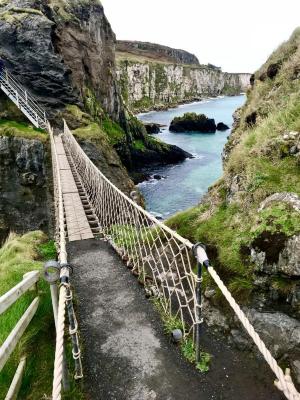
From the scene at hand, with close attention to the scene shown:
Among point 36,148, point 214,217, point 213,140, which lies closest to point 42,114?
point 36,148

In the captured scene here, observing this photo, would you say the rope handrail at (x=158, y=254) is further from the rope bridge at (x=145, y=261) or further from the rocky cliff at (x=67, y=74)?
the rocky cliff at (x=67, y=74)

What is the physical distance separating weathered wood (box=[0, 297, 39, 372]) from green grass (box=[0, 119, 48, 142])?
59.9ft

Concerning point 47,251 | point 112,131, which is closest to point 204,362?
point 47,251

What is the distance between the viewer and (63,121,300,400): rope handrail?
310 cm

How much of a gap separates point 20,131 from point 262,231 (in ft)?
65.2

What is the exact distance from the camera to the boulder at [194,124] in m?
70.4

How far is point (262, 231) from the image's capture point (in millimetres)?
5355

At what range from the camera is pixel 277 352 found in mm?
4277

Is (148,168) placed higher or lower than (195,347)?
lower

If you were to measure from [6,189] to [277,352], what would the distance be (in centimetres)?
1996

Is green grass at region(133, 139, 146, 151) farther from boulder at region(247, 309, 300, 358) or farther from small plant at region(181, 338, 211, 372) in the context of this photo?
small plant at region(181, 338, 211, 372)

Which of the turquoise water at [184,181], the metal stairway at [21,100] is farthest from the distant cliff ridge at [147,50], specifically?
the metal stairway at [21,100]

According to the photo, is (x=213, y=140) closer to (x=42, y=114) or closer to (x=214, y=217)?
(x=42, y=114)

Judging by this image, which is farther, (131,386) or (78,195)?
(78,195)
